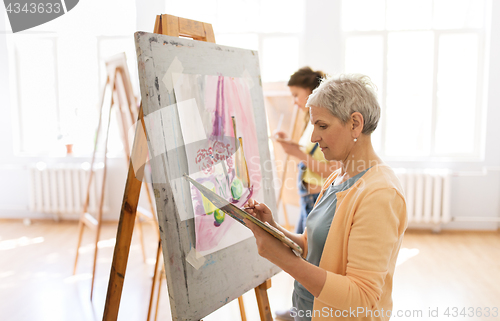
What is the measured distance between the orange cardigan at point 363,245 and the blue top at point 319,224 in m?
0.04

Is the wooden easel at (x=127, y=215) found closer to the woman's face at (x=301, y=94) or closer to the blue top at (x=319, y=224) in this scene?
the blue top at (x=319, y=224)

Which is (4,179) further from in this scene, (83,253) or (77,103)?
(83,253)

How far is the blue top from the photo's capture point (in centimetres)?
104

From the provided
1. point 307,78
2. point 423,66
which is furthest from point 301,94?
point 423,66

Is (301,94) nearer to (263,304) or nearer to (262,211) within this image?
(262,211)

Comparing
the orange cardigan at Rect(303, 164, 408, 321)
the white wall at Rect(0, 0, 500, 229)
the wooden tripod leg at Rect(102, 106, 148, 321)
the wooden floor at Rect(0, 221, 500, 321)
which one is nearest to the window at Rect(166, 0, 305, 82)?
the white wall at Rect(0, 0, 500, 229)

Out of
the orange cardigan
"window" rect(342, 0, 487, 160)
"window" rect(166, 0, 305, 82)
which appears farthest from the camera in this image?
"window" rect(166, 0, 305, 82)

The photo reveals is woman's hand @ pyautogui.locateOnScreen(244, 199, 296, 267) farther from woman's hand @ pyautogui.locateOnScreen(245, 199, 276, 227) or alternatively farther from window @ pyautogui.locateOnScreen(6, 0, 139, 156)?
window @ pyautogui.locateOnScreen(6, 0, 139, 156)

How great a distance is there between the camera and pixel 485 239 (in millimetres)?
3752

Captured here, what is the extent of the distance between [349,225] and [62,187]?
4202mm

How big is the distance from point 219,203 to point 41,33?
4642 mm

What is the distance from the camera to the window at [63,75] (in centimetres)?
438

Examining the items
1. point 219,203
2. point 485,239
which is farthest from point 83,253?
point 485,239

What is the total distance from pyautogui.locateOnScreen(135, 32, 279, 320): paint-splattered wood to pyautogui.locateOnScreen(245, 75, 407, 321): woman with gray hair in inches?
11.1
